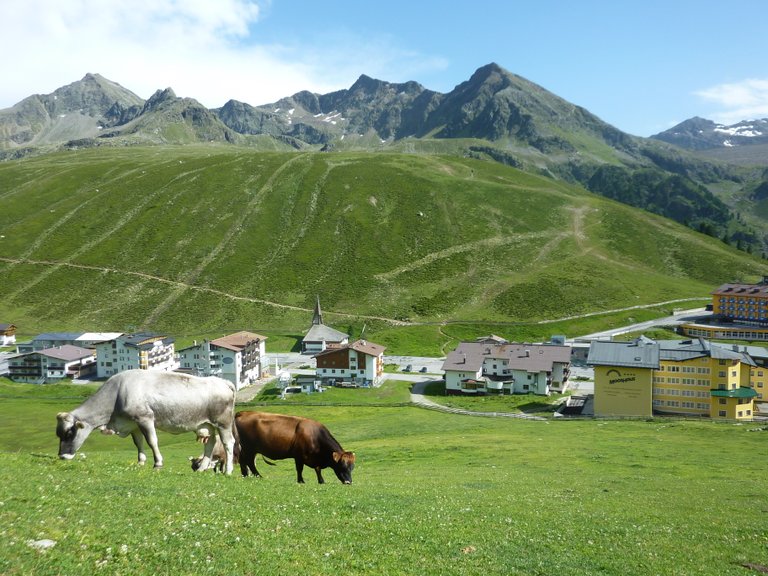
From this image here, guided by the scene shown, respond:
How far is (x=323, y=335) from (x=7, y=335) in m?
94.1

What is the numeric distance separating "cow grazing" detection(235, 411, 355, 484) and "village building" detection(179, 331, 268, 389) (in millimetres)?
90830

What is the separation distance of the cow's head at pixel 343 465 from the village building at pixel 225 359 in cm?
9081

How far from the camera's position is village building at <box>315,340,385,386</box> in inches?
4304

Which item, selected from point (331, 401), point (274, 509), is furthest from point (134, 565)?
point (331, 401)

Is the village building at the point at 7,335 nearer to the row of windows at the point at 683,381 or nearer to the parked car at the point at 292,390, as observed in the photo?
the parked car at the point at 292,390

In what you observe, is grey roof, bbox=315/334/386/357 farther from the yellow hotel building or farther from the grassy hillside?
the yellow hotel building

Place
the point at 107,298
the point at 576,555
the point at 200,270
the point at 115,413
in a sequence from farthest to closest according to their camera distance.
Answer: the point at 200,270 < the point at 107,298 < the point at 115,413 < the point at 576,555

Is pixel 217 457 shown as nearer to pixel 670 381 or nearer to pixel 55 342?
pixel 670 381

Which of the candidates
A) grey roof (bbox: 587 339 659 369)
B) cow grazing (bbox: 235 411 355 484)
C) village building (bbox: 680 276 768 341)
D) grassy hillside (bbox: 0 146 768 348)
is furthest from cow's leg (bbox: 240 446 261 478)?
village building (bbox: 680 276 768 341)

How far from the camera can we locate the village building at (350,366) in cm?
10931

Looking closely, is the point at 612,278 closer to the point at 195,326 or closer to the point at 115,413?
the point at 195,326

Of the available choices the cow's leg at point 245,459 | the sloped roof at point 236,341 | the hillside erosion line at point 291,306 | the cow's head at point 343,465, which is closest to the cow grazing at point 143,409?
the cow's leg at point 245,459

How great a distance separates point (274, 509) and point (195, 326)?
147 metres

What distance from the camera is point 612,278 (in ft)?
568
